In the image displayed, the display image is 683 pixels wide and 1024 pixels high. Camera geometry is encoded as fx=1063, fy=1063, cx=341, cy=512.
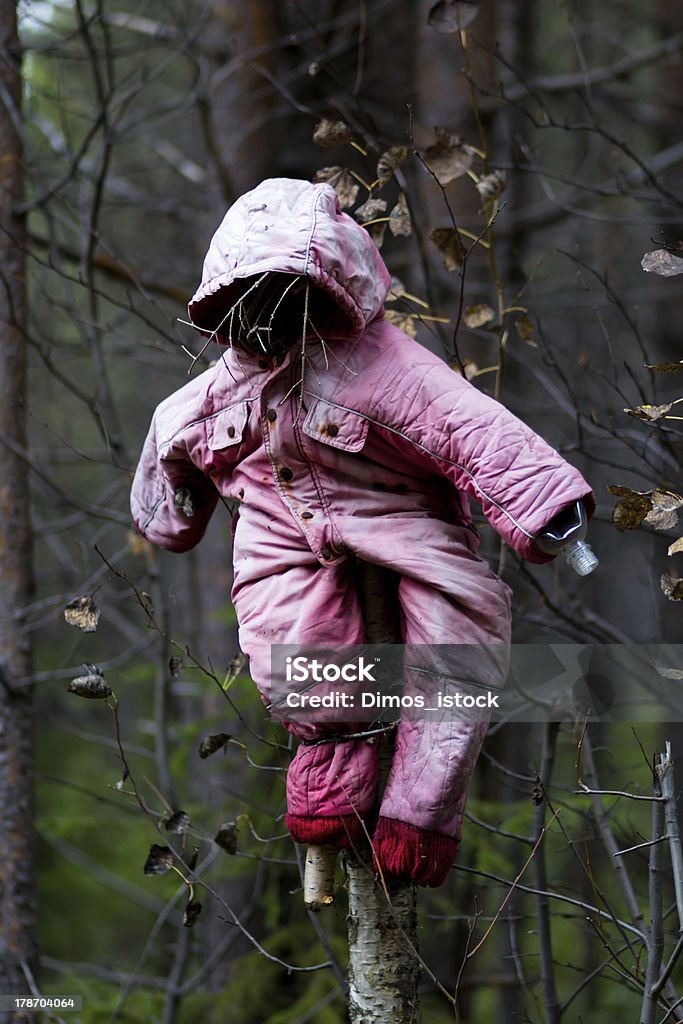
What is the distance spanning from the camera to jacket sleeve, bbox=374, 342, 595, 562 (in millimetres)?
2137

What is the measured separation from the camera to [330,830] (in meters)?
2.38

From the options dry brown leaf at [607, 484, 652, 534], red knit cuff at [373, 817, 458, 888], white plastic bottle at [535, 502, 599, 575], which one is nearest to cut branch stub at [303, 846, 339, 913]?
red knit cuff at [373, 817, 458, 888]

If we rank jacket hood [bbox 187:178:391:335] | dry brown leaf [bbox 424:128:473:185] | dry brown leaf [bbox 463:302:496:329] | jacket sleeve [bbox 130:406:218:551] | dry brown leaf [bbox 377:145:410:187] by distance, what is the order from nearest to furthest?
jacket hood [bbox 187:178:391:335], jacket sleeve [bbox 130:406:218:551], dry brown leaf [bbox 377:145:410:187], dry brown leaf [bbox 424:128:473:185], dry brown leaf [bbox 463:302:496:329]

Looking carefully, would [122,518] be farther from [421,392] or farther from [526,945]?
[526,945]

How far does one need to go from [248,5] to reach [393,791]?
4288mm

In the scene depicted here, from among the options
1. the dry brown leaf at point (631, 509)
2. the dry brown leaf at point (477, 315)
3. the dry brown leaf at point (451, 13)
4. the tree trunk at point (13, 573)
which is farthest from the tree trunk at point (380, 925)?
the tree trunk at point (13, 573)

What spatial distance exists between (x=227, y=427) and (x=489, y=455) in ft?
2.16

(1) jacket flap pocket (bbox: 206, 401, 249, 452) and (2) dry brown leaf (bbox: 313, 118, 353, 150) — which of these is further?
(2) dry brown leaf (bbox: 313, 118, 353, 150)

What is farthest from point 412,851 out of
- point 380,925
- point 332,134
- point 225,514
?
point 225,514

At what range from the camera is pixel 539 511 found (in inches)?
83.7

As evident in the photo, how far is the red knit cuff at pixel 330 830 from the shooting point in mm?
2377

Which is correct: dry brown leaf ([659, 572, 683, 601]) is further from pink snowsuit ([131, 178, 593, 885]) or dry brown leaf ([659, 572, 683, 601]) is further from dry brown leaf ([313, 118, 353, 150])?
dry brown leaf ([313, 118, 353, 150])

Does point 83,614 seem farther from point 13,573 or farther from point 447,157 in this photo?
point 447,157

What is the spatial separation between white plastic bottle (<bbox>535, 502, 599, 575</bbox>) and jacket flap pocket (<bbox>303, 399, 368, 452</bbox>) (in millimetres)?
467
